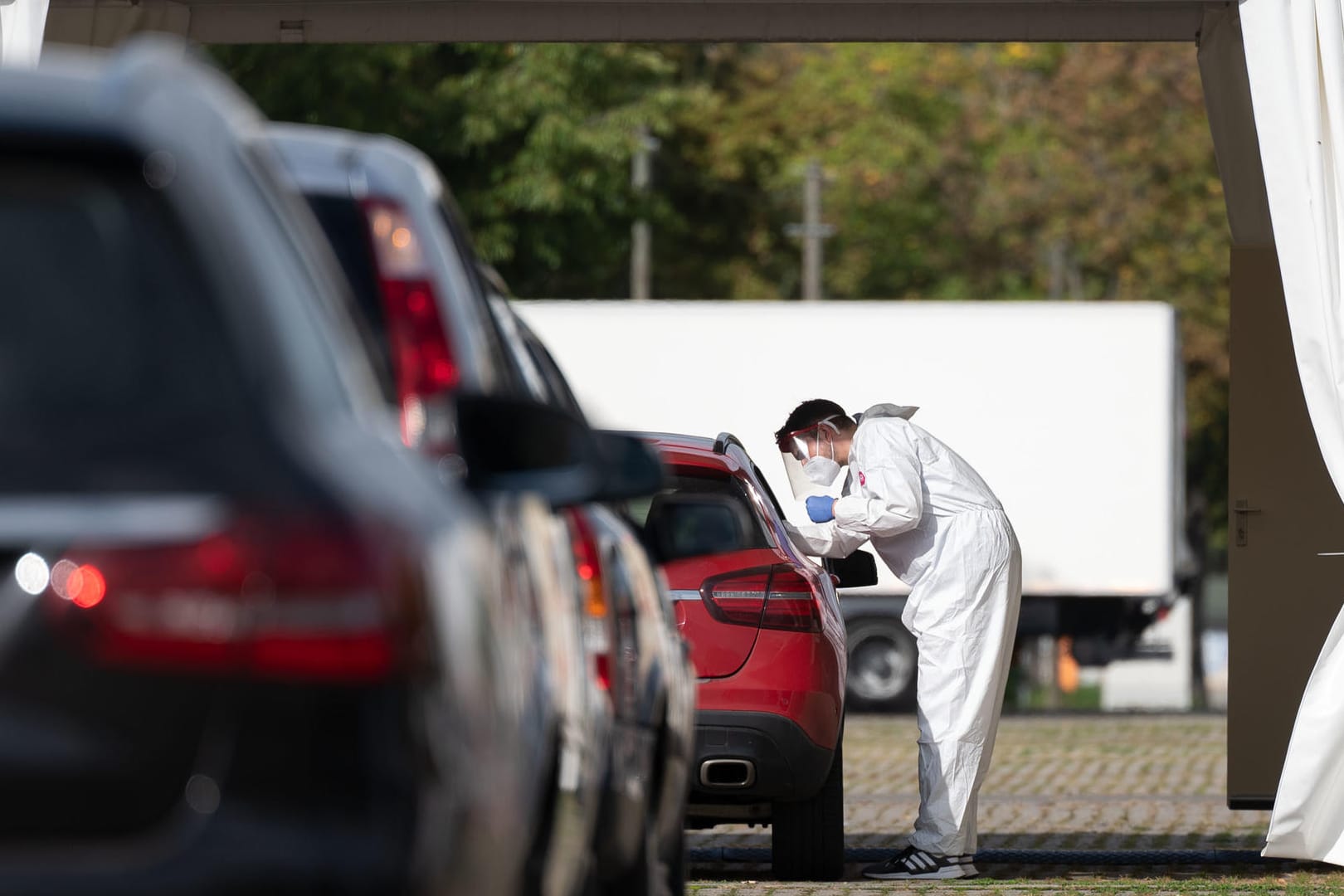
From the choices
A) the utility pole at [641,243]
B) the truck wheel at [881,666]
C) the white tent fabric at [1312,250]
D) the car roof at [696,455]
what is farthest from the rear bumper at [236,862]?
the utility pole at [641,243]

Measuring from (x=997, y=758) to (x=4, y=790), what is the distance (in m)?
14.8

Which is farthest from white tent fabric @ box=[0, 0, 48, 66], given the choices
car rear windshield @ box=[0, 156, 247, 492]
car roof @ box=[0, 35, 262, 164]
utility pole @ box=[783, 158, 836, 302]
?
utility pole @ box=[783, 158, 836, 302]

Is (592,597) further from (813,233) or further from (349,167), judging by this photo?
(813,233)

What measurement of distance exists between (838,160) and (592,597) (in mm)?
36840

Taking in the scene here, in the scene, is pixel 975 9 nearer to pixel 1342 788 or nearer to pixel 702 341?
pixel 1342 788

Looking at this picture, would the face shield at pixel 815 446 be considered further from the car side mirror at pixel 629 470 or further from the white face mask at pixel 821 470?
the car side mirror at pixel 629 470

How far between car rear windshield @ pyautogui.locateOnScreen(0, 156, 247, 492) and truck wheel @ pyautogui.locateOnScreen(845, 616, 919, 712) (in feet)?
69.2

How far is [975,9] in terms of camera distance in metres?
9.95

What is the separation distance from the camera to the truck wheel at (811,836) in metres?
8.62

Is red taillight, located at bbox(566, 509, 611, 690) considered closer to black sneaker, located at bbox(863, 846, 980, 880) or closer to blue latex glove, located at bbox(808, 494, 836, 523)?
black sneaker, located at bbox(863, 846, 980, 880)

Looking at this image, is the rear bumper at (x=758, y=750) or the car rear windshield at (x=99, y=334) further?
the rear bumper at (x=758, y=750)

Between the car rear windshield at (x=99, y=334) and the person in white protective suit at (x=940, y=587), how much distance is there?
6377 millimetres

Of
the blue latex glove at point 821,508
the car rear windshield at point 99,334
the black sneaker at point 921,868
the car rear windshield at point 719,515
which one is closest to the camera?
the car rear windshield at point 99,334

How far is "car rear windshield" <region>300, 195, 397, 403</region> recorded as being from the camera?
11.7ft
